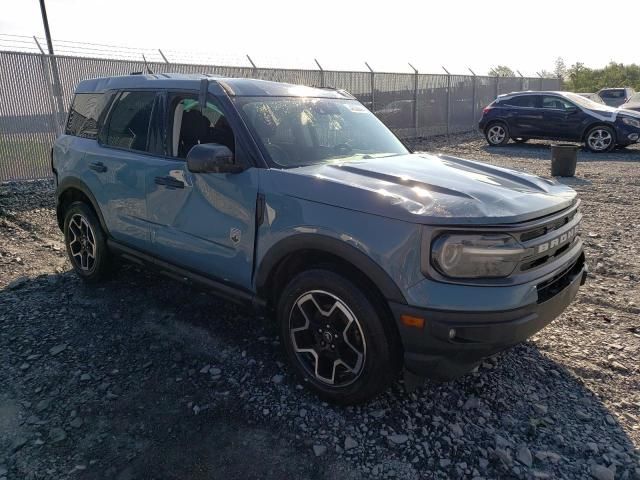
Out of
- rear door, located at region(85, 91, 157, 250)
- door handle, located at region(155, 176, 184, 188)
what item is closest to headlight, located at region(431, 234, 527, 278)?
door handle, located at region(155, 176, 184, 188)

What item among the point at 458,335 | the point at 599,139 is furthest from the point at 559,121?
the point at 458,335

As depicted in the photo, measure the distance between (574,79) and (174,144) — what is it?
51.5m

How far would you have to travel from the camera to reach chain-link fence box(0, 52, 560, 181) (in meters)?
9.40

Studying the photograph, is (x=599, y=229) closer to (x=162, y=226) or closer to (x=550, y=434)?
(x=550, y=434)

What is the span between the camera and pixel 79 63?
10297 mm

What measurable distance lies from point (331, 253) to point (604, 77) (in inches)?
2037

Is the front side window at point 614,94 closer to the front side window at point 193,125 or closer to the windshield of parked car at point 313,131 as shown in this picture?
the windshield of parked car at point 313,131

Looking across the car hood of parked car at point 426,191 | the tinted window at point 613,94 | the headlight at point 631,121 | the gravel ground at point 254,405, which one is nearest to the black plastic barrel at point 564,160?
the headlight at point 631,121

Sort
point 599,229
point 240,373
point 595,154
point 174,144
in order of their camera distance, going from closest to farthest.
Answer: point 240,373 → point 174,144 → point 599,229 → point 595,154

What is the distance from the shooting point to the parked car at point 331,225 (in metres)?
2.51

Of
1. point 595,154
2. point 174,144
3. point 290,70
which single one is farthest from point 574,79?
point 174,144

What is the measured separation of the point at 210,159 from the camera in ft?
10.2

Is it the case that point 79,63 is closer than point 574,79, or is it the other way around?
point 79,63

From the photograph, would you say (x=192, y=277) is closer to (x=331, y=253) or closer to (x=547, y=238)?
(x=331, y=253)
